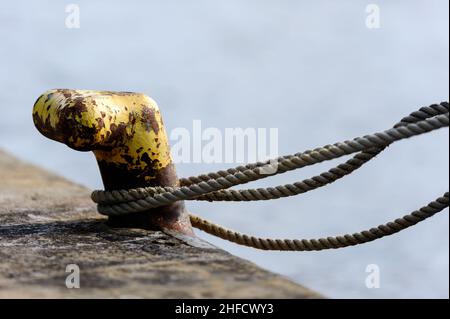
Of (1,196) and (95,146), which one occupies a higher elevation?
(95,146)

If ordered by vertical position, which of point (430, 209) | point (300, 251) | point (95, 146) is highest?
point (95, 146)

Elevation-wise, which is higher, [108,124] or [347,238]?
[108,124]

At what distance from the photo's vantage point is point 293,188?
2152 millimetres

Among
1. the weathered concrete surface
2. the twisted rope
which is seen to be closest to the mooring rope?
the twisted rope

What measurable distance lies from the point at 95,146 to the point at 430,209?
897 millimetres

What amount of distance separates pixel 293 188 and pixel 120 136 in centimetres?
49

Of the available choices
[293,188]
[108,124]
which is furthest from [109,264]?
[293,188]

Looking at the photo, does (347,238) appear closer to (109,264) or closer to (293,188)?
(293,188)

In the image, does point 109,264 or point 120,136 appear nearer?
point 109,264

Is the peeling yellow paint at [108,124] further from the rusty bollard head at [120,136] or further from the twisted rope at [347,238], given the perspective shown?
the twisted rope at [347,238]
